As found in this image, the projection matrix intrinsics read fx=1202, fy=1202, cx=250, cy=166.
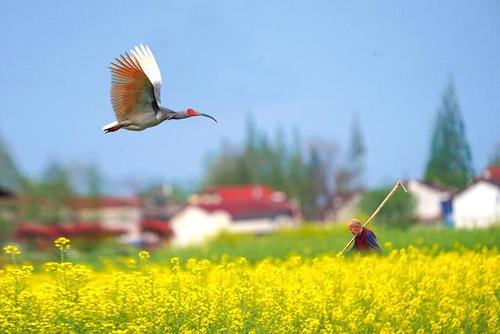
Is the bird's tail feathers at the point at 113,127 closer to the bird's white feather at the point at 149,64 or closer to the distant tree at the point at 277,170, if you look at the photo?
the bird's white feather at the point at 149,64

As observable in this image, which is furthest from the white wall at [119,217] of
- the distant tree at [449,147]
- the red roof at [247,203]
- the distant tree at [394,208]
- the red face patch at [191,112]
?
the red face patch at [191,112]

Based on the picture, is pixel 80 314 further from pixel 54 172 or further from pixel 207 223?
pixel 54 172

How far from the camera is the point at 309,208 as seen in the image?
322 ft

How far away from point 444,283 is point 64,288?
12.7ft

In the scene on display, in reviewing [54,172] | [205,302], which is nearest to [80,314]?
[205,302]

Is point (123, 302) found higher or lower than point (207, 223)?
lower

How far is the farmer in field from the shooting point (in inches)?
387

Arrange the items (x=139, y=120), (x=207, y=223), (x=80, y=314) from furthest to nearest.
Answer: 1. (x=207, y=223)
2. (x=80, y=314)
3. (x=139, y=120)

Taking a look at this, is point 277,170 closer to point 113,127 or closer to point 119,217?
point 119,217

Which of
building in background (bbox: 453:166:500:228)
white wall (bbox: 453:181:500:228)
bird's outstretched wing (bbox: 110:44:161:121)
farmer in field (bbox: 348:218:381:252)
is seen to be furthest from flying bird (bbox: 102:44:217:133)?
white wall (bbox: 453:181:500:228)

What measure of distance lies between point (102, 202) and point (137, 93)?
85329 millimetres

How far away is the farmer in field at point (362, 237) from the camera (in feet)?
32.2

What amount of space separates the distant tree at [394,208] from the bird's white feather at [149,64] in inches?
1340

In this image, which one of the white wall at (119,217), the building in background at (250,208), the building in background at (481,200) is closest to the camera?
the building in background at (481,200)
